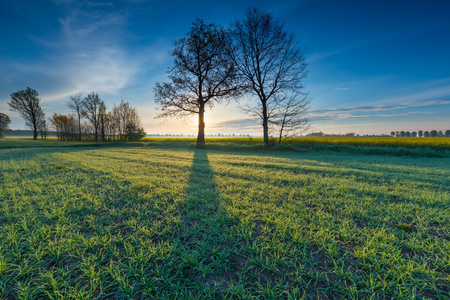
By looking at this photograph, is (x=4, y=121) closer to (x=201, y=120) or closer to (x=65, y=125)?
(x=65, y=125)

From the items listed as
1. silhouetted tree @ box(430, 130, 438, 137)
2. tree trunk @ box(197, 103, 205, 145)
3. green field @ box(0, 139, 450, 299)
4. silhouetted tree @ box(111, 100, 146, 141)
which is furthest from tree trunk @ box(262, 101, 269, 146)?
silhouetted tree @ box(430, 130, 438, 137)

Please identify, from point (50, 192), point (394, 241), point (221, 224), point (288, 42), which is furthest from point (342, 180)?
point (288, 42)

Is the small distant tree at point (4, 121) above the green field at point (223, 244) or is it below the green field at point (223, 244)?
above

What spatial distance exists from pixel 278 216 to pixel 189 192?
2.07m

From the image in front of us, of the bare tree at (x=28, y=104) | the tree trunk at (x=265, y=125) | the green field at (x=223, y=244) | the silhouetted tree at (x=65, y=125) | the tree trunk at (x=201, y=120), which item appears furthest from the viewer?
the silhouetted tree at (x=65, y=125)

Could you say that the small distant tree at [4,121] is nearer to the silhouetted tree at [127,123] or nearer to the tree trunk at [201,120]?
the silhouetted tree at [127,123]

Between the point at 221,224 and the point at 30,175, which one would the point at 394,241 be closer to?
the point at 221,224

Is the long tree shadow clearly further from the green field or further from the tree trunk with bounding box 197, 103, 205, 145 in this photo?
the tree trunk with bounding box 197, 103, 205, 145

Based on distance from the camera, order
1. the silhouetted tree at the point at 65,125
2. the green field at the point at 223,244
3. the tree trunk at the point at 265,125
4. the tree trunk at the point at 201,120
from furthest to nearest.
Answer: the silhouetted tree at the point at 65,125 → the tree trunk at the point at 201,120 → the tree trunk at the point at 265,125 → the green field at the point at 223,244

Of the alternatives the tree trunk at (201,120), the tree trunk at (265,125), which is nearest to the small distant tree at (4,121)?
the tree trunk at (201,120)

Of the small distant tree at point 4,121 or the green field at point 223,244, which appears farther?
the small distant tree at point 4,121

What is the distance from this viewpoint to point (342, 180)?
4.99 metres

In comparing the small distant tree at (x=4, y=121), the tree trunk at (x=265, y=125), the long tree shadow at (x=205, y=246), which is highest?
the small distant tree at (x=4, y=121)

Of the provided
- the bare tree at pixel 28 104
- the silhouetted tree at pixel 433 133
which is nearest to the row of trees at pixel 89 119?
the bare tree at pixel 28 104
